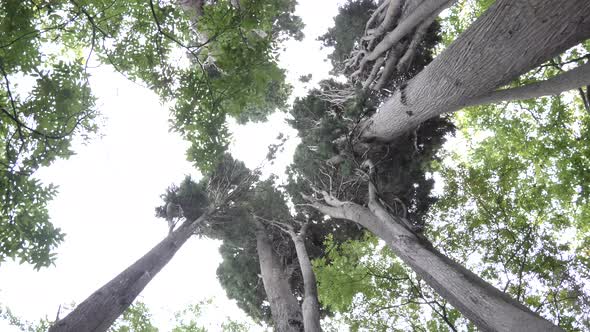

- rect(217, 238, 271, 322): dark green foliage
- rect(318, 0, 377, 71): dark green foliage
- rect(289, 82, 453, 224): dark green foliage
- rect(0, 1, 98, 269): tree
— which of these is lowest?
rect(0, 1, 98, 269): tree

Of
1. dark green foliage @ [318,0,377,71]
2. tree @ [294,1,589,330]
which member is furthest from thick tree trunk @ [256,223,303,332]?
dark green foliage @ [318,0,377,71]

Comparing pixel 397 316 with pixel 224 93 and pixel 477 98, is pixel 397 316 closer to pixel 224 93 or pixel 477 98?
pixel 477 98

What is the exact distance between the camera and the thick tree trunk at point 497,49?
Result: 12.3ft

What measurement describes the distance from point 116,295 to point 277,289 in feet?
16.4

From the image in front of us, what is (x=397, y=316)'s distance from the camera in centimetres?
777

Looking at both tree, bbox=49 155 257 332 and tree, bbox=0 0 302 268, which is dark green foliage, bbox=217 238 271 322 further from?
tree, bbox=0 0 302 268

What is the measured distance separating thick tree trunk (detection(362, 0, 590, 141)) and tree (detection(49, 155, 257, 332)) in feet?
12.8

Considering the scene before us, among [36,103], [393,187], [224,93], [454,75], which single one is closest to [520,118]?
[393,187]

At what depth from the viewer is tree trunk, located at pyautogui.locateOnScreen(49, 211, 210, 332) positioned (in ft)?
17.0

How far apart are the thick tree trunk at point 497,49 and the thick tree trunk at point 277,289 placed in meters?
5.98

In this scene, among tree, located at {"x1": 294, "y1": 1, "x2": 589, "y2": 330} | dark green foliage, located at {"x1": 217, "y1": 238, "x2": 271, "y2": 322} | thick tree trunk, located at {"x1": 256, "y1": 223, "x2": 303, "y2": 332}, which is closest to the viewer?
tree, located at {"x1": 294, "y1": 1, "x2": 589, "y2": 330}

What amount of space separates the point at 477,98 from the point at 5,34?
609cm

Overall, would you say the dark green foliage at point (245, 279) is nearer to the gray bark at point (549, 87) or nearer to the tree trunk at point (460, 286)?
the tree trunk at point (460, 286)

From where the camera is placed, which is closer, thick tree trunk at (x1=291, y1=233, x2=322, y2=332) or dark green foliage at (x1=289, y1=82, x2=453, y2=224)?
thick tree trunk at (x1=291, y1=233, x2=322, y2=332)
